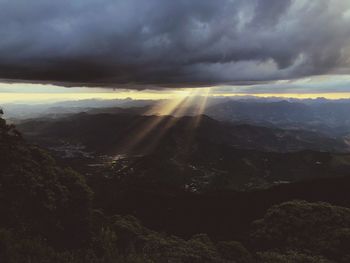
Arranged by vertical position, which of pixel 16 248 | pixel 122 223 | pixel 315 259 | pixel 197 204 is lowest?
pixel 197 204

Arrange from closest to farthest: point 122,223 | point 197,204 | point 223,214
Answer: point 122,223, point 223,214, point 197,204

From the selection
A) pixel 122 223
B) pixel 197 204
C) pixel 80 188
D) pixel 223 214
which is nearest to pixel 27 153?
pixel 80 188

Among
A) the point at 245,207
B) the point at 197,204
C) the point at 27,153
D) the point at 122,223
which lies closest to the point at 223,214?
the point at 245,207

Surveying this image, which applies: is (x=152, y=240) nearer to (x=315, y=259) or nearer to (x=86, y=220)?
(x=86, y=220)

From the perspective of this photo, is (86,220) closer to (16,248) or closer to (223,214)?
(16,248)

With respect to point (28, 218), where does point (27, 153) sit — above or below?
above

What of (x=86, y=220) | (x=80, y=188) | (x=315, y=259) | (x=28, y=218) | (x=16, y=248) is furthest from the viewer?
(x=80, y=188)

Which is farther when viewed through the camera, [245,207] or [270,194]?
[270,194]
